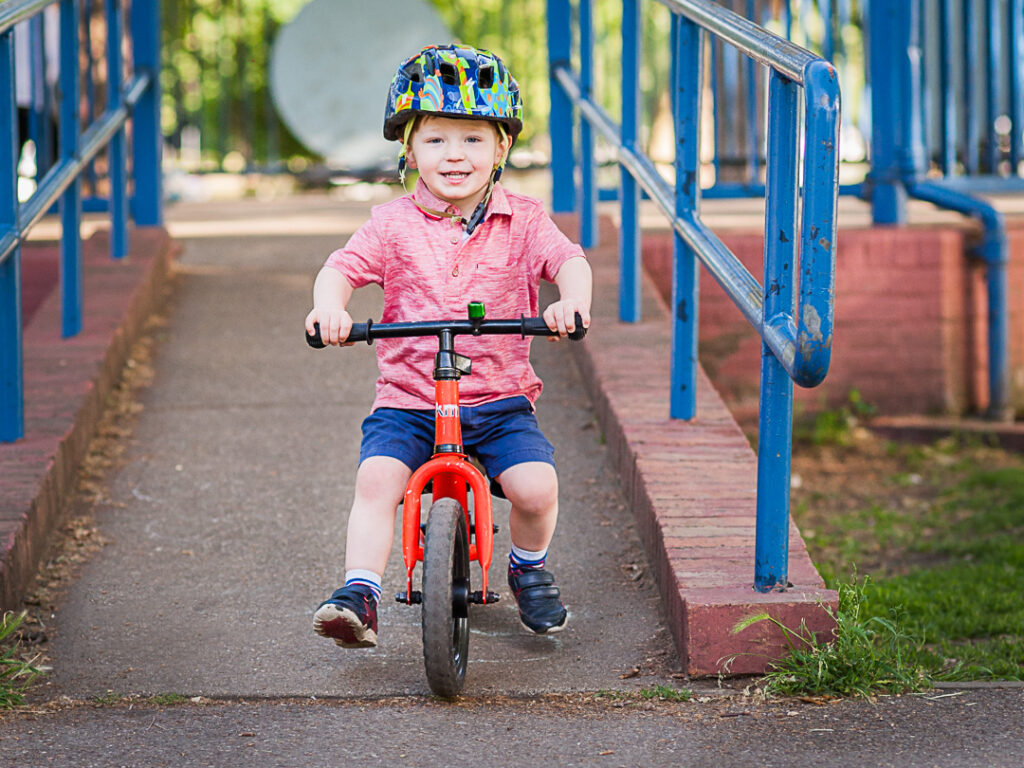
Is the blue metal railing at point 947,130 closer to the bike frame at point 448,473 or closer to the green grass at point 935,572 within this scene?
A: the green grass at point 935,572

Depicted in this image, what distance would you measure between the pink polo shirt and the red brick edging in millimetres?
1008

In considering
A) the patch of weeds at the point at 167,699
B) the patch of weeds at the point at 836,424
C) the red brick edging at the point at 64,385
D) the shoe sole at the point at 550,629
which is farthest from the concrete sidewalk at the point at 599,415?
the patch of weeds at the point at 836,424

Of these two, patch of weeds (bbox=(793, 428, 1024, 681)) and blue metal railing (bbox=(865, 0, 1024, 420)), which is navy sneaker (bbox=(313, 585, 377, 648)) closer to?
patch of weeds (bbox=(793, 428, 1024, 681))

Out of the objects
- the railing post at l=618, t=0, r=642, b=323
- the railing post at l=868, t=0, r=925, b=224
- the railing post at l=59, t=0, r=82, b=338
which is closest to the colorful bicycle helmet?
the railing post at l=618, t=0, r=642, b=323

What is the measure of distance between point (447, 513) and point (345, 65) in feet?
25.2

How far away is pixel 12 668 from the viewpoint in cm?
287

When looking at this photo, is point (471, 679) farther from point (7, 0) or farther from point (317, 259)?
point (317, 259)

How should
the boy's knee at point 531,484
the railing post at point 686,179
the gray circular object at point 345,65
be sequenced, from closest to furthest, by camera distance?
1. the boy's knee at point 531,484
2. the railing post at point 686,179
3. the gray circular object at point 345,65

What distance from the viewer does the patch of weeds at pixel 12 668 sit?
9.16 ft

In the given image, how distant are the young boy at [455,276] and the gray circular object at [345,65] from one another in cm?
681

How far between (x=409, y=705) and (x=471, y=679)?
0.69 feet

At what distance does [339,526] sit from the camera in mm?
3873

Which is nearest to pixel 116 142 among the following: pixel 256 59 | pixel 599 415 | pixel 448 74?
pixel 599 415

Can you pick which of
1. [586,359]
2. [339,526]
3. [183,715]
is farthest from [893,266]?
[183,715]
